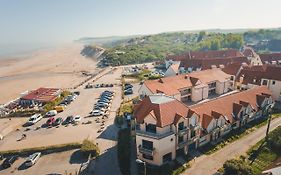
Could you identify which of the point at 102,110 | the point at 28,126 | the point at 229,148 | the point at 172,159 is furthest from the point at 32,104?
the point at 229,148

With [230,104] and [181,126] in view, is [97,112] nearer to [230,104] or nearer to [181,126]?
[181,126]

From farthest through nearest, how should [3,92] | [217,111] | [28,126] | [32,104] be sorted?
[3,92] < [32,104] < [28,126] < [217,111]

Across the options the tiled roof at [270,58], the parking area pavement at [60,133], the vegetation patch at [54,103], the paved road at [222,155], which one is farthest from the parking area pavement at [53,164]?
the tiled roof at [270,58]

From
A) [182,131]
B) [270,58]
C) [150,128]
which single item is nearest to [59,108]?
[150,128]

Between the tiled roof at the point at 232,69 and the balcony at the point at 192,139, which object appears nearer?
the balcony at the point at 192,139

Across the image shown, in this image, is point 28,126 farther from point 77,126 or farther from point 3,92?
point 3,92

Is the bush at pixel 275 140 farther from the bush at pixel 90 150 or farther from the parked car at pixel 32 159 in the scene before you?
the parked car at pixel 32 159
